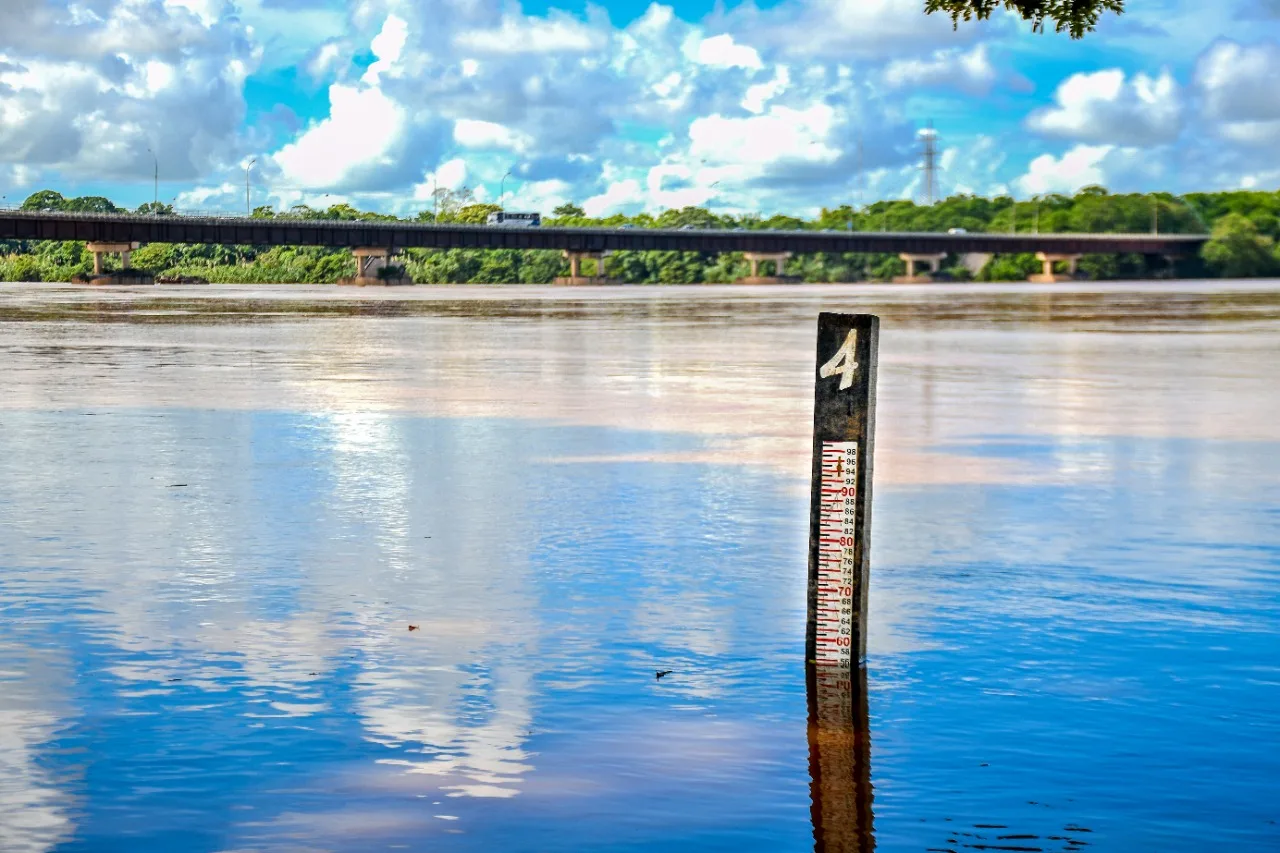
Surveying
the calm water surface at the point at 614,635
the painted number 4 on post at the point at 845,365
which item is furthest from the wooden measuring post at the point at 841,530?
→ the calm water surface at the point at 614,635

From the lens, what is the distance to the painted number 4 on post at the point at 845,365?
33.1 ft

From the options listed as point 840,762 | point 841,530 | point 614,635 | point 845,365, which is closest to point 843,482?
point 841,530

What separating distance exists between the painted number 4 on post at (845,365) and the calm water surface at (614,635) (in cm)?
182

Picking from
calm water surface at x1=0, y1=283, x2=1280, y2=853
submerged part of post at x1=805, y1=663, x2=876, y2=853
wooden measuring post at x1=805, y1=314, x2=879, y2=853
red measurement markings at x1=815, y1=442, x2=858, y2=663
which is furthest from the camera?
red measurement markings at x1=815, y1=442, x2=858, y2=663

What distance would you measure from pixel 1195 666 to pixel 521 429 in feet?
53.7

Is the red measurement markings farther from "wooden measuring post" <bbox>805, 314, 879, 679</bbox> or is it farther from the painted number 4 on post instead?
the painted number 4 on post

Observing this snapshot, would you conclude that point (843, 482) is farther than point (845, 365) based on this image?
Yes

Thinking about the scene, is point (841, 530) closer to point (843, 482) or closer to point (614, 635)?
point (843, 482)

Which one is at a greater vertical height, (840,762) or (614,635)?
(614,635)

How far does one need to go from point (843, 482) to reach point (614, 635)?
2311mm

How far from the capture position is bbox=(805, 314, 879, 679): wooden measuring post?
10.2 m

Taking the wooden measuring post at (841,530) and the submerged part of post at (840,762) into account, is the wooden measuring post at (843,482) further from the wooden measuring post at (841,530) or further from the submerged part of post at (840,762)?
the submerged part of post at (840,762)

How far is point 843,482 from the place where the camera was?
1047 centimetres

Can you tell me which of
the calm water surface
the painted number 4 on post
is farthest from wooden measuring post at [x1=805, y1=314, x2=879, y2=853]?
the calm water surface
